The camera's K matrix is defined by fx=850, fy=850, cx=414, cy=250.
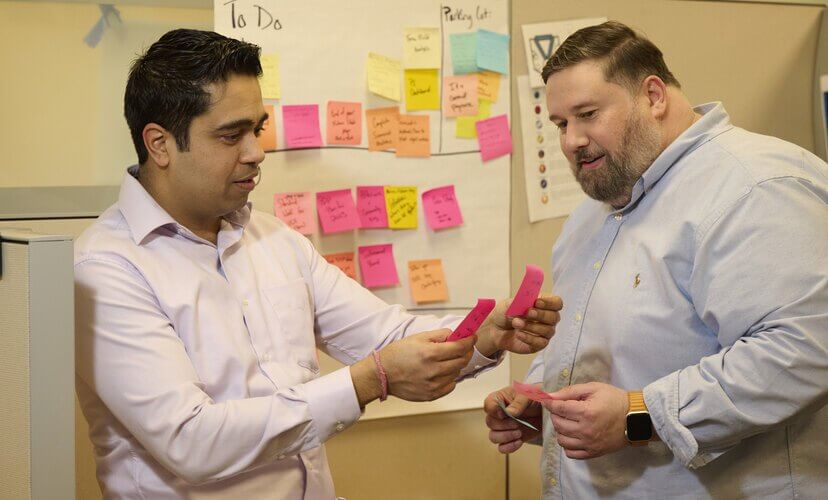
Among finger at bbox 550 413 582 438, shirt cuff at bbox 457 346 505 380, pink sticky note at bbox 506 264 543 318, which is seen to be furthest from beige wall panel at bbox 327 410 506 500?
finger at bbox 550 413 582 438

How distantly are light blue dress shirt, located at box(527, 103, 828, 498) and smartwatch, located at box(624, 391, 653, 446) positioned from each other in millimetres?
21

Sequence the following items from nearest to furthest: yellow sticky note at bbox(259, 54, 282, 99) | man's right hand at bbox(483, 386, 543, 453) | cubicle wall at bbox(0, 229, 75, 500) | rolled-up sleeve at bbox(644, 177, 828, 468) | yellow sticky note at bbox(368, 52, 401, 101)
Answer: cubicle wall at bbox(0, 229, 75, 500)
rolled-up sleeve at bbox(644, 177, 828, 468)
man's right hand at bbox(483, 386, 543, 453)
yellow sticky note at bbox(259, 54, 282, 99)
yellow sticky note at bbox(368, 52, 401, 101)

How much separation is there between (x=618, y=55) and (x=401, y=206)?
A: 91 centimetres

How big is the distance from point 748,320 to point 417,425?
1259mm

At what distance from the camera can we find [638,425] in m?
1.46

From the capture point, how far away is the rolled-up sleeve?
1365 mm

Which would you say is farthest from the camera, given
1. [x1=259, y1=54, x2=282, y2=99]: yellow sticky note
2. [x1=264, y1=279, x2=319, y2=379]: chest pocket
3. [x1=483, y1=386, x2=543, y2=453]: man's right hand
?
[x1=259, y1=54, x2=282, y2=99]: yellow sticky note

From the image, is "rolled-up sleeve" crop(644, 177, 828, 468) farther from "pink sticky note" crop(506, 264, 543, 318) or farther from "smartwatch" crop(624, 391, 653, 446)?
"pink sticky note" crop(506, 264, 543, 318)

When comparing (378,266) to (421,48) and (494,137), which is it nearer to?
(494,137)

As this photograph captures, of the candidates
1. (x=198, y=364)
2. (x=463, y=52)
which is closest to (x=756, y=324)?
(x=198, y=364)

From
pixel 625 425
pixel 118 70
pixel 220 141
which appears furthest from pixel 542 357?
pixel 118 70

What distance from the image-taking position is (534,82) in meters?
2.51

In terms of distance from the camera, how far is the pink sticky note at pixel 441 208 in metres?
2.42

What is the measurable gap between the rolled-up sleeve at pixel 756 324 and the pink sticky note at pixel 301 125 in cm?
117
